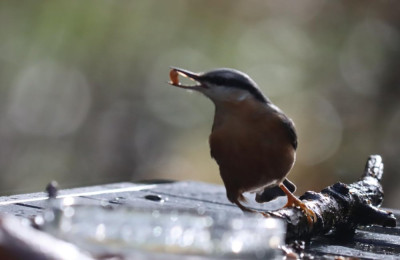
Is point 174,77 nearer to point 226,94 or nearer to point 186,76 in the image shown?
point 186,76

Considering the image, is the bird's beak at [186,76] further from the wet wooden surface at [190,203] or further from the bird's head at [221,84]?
the wet wooden surface at [190,203]

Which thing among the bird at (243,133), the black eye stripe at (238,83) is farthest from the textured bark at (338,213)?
the black eye stripe at (238,83)

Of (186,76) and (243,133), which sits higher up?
(186,76)

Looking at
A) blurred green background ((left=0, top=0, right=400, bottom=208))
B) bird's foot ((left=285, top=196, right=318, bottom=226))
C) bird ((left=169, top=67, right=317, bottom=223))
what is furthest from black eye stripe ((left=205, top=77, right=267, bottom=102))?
blurred green background ((left=0, top=0, right=400, bottom=208))

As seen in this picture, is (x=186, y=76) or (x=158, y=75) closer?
(x=186, y=76)

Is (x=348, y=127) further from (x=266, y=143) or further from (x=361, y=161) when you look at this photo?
(x=266, y=143)

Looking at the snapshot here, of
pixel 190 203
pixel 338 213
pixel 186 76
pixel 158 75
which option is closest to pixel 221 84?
pixel 186 76
